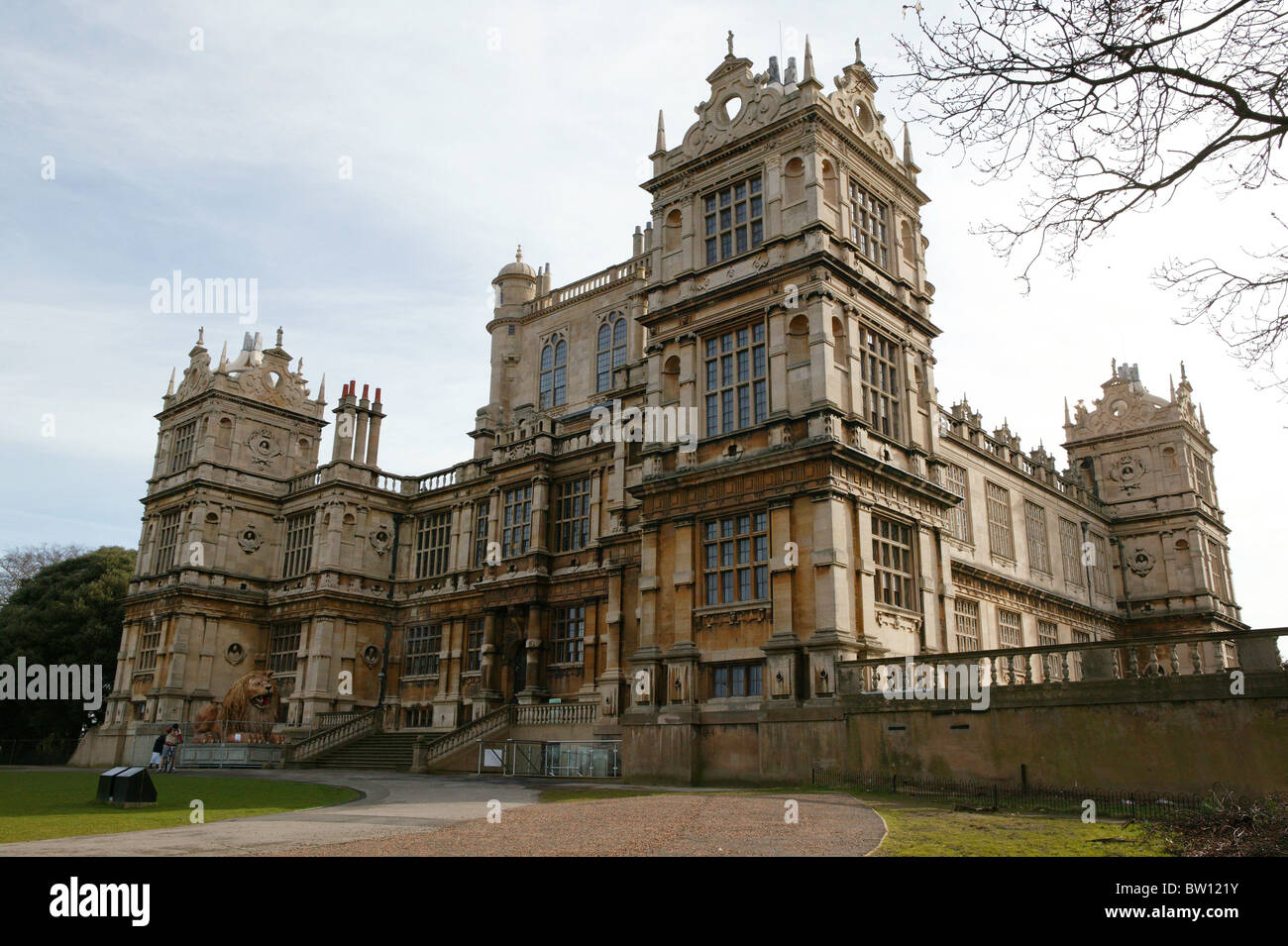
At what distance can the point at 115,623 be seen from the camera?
54562mm

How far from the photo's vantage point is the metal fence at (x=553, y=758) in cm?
2956

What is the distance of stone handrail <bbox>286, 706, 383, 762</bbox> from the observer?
125 feet

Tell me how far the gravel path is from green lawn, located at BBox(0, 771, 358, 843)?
183 inches

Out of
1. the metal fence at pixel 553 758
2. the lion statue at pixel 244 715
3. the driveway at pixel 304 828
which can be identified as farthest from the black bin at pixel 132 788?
the lion statue at pixel 244 715

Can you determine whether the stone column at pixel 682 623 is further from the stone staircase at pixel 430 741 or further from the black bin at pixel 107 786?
the black bin at pixel 107 786

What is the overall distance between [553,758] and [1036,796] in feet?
54.7

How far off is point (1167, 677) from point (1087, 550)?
1390 inches

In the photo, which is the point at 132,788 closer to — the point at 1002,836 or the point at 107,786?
the point at 107,786

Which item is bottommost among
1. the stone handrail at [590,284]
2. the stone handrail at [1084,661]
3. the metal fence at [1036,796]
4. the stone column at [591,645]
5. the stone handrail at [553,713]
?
the metal fence at [1036,796]

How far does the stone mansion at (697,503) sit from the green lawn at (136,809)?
394 inches

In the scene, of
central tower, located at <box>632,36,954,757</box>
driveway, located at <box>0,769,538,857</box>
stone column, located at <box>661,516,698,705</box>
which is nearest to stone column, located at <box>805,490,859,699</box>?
central tower, located at <box>632,36,954,757</box>

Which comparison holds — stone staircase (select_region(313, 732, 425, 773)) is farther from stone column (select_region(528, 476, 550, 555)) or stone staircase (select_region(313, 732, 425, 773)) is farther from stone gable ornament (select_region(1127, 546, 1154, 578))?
stone gable ornament (select_region(1127, 546, 1154, 578))

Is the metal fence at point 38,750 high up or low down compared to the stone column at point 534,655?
down
